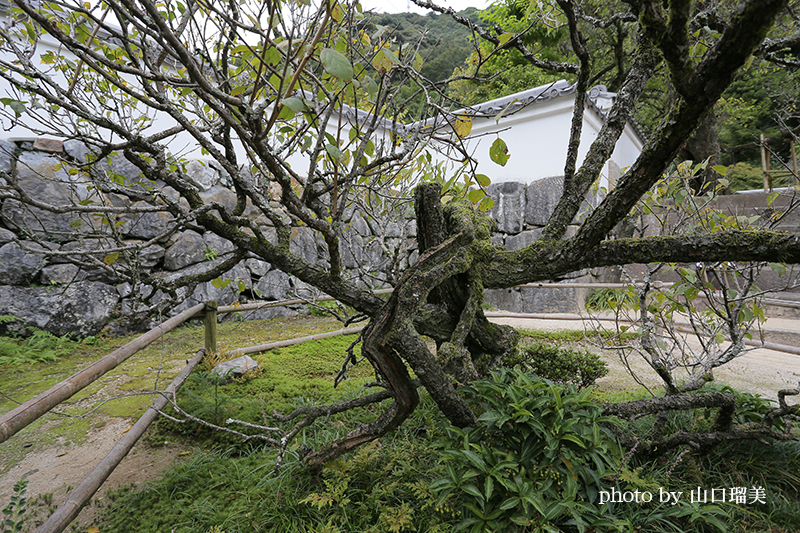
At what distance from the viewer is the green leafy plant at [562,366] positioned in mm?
2732

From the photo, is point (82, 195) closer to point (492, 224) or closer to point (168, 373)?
point (168, 373)

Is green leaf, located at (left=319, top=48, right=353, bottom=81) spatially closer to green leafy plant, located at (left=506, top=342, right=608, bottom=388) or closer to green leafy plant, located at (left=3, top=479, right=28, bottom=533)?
green leafy plant, located at (left=3, top=479, right=28, bottom=533)

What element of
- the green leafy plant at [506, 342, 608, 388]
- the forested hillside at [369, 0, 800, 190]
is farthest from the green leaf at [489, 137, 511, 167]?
the forested hillside at [369, 0, 800, 190]

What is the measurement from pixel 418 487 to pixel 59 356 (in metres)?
4.66

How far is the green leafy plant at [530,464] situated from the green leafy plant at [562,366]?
866 millimetres

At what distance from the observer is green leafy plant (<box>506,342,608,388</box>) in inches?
108

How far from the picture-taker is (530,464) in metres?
1.67

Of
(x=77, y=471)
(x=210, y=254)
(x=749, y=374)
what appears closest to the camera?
(x=77, y=471)

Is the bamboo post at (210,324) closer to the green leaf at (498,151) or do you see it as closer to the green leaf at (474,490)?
the green leaf at (474,490)

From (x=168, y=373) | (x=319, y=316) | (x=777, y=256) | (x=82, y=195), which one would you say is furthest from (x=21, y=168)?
(x=777, y=256)

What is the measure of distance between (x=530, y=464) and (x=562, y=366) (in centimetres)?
126

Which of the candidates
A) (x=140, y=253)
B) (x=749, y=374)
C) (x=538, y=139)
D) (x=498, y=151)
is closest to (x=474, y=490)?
(x=498, y=151)

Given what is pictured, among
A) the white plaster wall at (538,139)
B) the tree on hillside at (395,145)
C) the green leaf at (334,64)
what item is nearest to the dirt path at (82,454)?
the tree on hillside at (395,145)

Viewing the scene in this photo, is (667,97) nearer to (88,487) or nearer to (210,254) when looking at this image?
(210,254)
